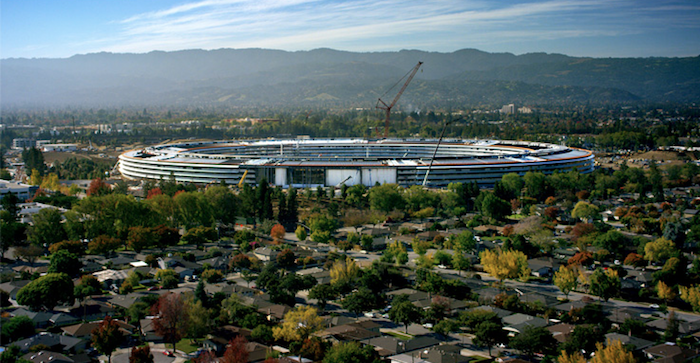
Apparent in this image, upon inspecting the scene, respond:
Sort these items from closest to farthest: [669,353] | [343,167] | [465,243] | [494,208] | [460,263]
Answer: [669,353]
[460,263]
[465,243]
[494,208]
[343,167]

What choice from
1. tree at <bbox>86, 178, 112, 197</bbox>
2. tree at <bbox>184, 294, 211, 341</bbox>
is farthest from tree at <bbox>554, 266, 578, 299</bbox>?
tree at <bbox>86, 178, 112, 197</bbox>

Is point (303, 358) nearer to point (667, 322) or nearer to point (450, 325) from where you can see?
point (450, 325)

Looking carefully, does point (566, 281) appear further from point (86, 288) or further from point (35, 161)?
point (35, 161)

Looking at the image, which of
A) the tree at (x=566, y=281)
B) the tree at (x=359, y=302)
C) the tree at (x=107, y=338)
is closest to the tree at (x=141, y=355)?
the tree at (x=107, y=338)

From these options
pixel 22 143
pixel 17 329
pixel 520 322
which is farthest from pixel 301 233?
pixel 22 143

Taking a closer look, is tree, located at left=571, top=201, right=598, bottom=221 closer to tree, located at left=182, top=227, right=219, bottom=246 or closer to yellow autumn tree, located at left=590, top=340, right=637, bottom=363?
tree, located at left=182, top=227, right=219, bottom=246
